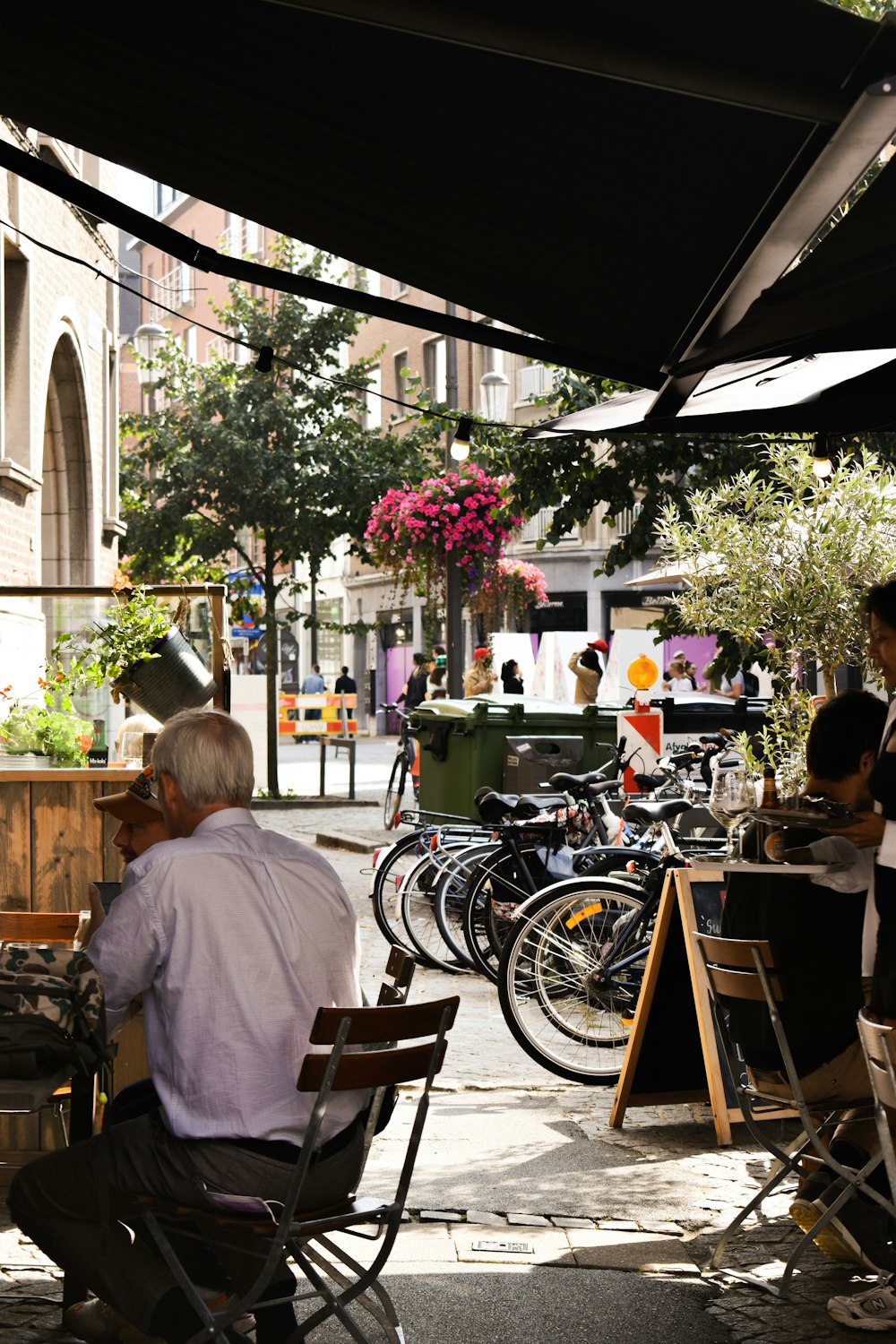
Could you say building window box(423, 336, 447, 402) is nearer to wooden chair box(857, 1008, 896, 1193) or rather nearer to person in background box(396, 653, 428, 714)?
person in background box(396, 653, 428, 714)

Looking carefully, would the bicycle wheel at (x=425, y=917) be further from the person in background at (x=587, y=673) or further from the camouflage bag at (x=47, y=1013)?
the camouflage bag at (x=47, y=1013)

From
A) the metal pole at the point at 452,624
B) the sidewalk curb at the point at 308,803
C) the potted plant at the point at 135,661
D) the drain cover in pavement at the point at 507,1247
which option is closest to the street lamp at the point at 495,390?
the metal pole at the point at 452,624

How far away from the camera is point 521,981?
751 centimetres

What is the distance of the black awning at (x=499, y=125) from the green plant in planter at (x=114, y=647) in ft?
7.01

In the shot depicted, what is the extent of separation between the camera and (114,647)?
707 centimetres

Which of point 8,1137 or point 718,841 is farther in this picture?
point 718,841

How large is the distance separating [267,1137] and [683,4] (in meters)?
2.47

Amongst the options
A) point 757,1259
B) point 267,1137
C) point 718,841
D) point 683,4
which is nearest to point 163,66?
point 683,4

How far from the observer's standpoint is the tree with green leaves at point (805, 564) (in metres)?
7.41

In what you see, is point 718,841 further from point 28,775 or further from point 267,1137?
point 267,1137

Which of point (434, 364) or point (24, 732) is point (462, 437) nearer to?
point (24, 732)

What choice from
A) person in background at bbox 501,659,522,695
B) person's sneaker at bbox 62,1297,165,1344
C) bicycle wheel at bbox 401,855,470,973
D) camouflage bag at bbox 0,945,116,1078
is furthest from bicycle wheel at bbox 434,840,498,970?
person in background at bbox 501,659,522,695

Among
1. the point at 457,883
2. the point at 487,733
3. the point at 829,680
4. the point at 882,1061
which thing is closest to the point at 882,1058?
the point at 882,1061

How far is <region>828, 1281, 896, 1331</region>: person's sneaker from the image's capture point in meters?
4.24
